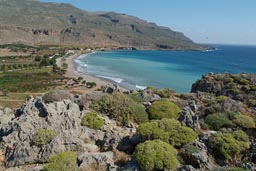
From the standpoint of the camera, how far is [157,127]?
1577cm

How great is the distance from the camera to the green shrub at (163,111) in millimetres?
19984

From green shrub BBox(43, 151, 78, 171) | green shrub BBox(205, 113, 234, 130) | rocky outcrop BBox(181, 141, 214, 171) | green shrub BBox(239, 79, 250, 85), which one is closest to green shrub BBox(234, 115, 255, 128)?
green shrub BBox(205, 113, 234, 130)

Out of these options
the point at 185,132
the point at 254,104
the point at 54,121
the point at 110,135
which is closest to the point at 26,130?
the point at 54,121

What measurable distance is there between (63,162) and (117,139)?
3267 mm

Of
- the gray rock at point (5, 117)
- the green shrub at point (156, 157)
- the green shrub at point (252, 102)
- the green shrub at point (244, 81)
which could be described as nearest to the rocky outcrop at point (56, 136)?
the gray rock at point (5, 117)

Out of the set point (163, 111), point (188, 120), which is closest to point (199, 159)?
point (188, 120)

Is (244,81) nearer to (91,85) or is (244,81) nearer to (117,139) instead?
(117,139)

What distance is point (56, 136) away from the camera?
600 inches

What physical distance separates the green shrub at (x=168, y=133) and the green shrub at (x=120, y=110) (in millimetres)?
3505

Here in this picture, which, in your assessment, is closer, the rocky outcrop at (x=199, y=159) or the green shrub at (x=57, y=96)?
the rocky outcrop at (x=199, y=159)

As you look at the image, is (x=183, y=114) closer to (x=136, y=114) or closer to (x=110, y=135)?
(x=136, y=114)

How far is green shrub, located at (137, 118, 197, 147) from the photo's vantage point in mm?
15273

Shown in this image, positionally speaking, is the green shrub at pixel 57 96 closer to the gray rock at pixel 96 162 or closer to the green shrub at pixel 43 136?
the green shrub at pixel 43 136

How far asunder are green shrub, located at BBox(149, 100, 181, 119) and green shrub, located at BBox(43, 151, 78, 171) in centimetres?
741
